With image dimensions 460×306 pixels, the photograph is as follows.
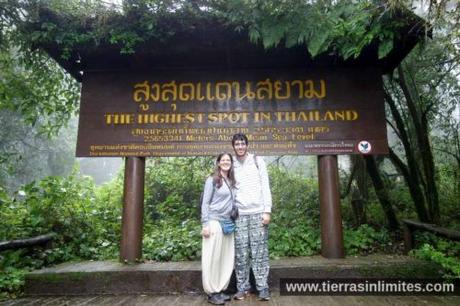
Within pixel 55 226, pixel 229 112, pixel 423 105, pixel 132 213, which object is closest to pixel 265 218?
pixel 229 112

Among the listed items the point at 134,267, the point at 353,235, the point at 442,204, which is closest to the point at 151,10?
the point at 134,267

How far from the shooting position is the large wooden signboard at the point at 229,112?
4.81 metres

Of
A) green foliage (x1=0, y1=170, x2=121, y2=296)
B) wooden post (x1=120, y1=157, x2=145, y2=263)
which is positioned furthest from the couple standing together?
green foliage (x1=0, y1=170, x2=121, y2=296)

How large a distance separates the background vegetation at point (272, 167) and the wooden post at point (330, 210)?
1.37 ft

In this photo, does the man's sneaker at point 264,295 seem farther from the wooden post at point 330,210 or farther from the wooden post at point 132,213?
the wooden post at point 132,213

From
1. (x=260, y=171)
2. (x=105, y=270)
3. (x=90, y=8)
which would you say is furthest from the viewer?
(x=90, y=8)

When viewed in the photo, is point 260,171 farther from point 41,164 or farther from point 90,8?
point 41,164

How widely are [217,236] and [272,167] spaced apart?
645 cm

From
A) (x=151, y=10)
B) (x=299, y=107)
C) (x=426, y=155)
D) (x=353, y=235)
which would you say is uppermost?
(x=151, y=10)

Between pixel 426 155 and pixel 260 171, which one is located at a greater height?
pixel 426 155

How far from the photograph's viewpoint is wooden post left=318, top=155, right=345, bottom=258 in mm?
4629

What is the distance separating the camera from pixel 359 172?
7.12m

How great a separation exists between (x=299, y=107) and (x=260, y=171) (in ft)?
4.65

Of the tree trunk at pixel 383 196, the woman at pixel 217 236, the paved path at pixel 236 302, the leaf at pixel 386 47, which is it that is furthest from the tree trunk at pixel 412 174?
the woman at pixel 217 236
